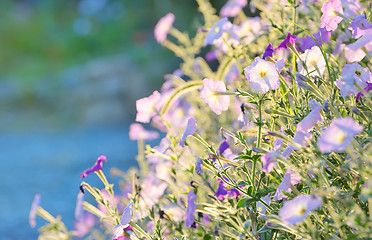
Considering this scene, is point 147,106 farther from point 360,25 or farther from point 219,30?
point 360,25

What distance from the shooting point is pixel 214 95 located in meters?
0.78

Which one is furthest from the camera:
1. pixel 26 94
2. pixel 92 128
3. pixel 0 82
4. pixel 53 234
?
pixel 0 82

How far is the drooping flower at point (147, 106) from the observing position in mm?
1033

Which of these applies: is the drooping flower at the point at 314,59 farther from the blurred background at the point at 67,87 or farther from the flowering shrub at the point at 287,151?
the blurred background at the point at 67,87

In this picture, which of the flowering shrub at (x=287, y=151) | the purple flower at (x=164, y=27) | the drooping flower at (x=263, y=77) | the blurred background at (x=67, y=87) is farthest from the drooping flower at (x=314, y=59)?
the blurred background at (x=67, y=87)

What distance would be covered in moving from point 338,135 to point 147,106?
0.57m

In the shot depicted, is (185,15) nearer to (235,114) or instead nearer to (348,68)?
(235,114)

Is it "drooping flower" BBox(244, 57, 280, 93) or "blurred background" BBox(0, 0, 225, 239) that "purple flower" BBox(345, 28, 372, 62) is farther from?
"blurred background" BBox(0, 0, 225, 239)

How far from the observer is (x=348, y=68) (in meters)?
0.74

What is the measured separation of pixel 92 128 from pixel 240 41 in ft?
9.43

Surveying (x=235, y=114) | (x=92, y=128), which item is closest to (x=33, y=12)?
(x=92, y=128)

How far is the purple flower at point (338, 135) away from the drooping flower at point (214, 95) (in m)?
0.26

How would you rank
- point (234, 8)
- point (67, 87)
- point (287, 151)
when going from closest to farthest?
point (287, 151)
point (234, 8)
point (67, 87)

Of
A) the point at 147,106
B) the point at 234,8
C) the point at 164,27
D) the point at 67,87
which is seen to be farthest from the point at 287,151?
the point at 67,87
